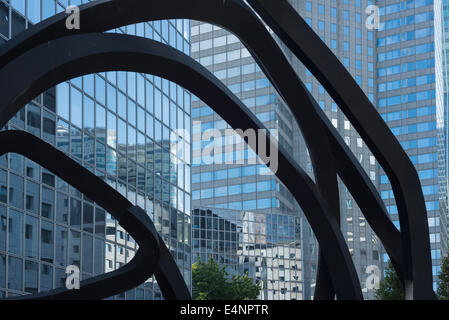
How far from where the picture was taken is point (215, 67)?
386 feet

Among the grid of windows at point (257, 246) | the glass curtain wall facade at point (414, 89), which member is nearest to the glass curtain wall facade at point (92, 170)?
the grid of windows at point (257, 246)

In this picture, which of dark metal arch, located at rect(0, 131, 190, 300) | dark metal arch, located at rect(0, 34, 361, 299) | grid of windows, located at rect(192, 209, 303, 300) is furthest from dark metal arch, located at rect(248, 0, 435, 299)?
grid of windows, located at rect(192, 209, 303, 300)

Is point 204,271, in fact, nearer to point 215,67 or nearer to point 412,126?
point 215,67

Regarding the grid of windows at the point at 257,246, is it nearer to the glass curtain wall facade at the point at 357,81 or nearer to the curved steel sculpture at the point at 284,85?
the glass curtain wall facade at the point at 357,81

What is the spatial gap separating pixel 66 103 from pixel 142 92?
844cm

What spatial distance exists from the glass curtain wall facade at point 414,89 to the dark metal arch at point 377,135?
108599 mm

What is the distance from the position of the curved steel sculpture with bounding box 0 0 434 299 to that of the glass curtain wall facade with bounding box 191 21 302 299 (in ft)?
288

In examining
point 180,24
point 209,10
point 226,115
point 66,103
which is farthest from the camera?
point 180,24

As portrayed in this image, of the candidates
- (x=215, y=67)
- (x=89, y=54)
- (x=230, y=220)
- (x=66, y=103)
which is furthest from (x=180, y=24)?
(x=215, y=67)

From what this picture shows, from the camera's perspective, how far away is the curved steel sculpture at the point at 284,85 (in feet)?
47.0

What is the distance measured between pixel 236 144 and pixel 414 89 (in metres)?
34.6

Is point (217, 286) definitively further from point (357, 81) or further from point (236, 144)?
point (357, 81)

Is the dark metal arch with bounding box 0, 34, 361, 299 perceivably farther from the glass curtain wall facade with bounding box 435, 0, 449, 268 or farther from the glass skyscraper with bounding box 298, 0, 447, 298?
the glass curtain wall facade with bounding box 435, 0, 449, 268

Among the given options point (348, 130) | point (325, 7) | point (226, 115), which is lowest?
point (226, 115)
